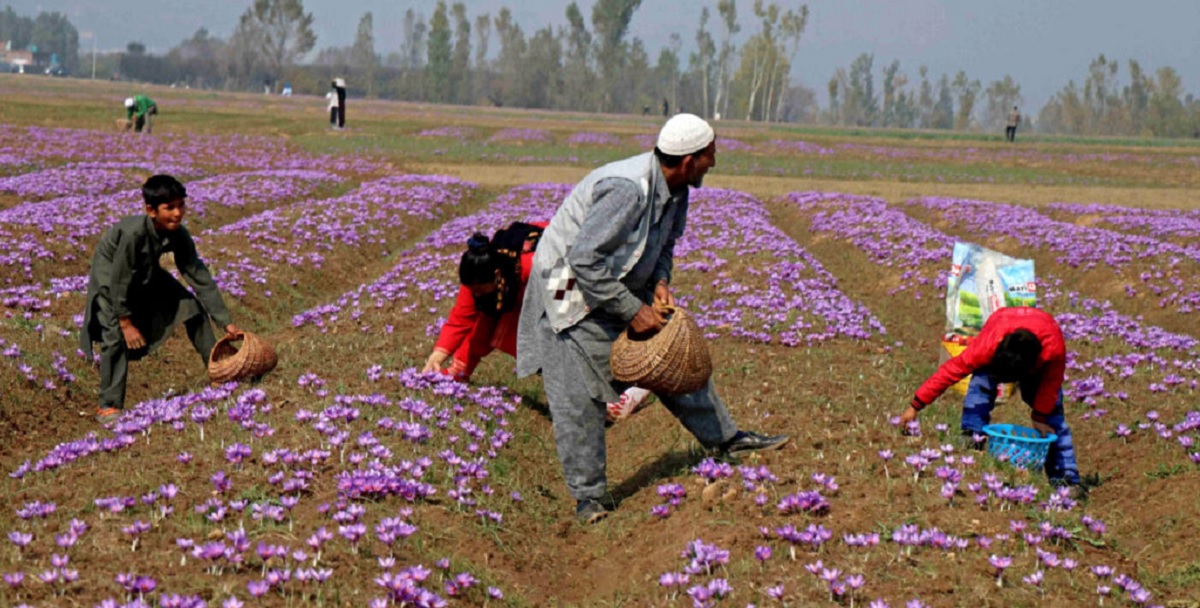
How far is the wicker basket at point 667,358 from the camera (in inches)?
252

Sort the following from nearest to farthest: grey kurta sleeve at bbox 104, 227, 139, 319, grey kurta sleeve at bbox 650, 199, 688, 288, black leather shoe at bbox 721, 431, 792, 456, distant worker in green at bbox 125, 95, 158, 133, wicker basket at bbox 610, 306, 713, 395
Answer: wicker basket at bbox 610, 306, 713, 395, grey kurta sleeve at bbox 650, 199, 688, 288, black leather shoe at bbox 721, 431, 792, 456, grey kurta sleeve at bbox 104, 227, 139, 319, distant worker in green at bbox 125, 95, 158, 133

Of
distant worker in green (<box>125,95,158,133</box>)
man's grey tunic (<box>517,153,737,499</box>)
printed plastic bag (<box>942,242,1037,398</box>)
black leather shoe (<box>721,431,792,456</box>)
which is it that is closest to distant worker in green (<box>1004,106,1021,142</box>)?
distant worker in green (<box>125,95,158,133</box>)

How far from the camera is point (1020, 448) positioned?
291 inches

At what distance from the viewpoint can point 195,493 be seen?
651cm

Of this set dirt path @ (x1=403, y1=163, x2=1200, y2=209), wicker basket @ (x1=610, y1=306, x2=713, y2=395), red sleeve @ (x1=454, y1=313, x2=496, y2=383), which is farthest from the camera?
dirt path @ (x1=403, y1=163, x2=1200, y2=209)

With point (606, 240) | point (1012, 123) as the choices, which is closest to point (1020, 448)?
point (606, 240)

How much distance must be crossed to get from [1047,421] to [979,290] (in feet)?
8.46

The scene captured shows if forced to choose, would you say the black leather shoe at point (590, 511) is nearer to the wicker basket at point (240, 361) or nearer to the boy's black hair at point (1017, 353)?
the boy's black hair at point (1017, 353)

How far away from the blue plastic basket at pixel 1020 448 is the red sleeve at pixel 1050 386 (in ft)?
0.74

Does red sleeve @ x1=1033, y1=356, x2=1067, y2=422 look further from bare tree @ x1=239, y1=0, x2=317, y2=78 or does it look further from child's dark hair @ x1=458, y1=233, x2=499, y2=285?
bare tree @ x1=239, y1=0, x2=317, y2=78

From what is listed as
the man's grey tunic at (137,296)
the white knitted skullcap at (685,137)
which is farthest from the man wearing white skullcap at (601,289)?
the man's grey tunic at (137,296)

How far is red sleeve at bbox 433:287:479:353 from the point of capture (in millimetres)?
8734

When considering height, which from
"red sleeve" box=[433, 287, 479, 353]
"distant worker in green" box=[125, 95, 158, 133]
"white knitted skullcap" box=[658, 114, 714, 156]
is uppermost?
"distant worker in green" box=[125, 95, 158, 133]

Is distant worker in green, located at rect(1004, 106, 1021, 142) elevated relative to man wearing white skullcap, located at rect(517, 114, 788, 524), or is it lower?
elevated
